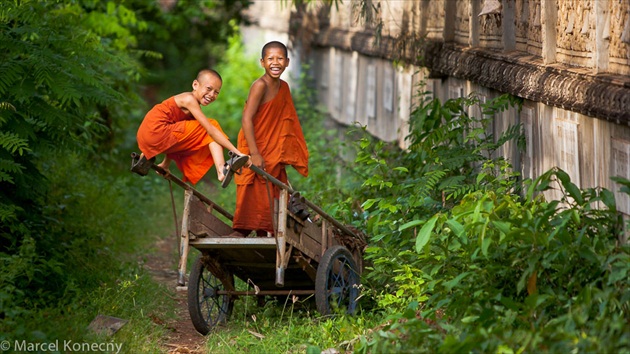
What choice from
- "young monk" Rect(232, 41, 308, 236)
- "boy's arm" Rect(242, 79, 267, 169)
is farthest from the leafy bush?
"boy's arm" Rect(242, 79, 267, 169)

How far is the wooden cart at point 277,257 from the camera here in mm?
6875

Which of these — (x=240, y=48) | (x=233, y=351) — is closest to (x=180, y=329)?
(x=233, y=351)

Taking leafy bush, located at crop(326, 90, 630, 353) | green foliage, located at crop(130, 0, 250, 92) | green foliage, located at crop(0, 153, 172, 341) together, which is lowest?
green foliage, located at crop(0, 153, 172, 341)

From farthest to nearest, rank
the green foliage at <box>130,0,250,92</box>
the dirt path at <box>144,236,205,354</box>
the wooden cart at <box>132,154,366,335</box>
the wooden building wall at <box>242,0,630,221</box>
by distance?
the green foliage at <box>130,0,250,92</box>, the dirt path at <box>144,236,205,354</box>, the wooden cart at <box>132,154,366,335</box>, the wooden building wall at <box>242,0,630,221</box>

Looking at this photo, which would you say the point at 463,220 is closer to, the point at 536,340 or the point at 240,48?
the point at 536,340

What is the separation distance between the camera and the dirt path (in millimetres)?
7309

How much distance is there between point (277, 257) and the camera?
6.82 metres

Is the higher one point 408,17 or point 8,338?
point 408,17

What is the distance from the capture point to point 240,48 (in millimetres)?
26219

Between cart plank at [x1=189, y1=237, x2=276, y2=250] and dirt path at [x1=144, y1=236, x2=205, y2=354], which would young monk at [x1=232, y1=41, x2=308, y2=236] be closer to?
cart plank at [x1=189, y1=237, x2=276, y2=250]

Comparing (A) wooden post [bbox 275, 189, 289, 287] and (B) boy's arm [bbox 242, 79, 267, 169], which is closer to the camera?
(A) wooden post [bbox 275, 189, 289, 287]

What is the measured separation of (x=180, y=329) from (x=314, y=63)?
36.3ft

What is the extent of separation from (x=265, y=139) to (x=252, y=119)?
0.62ft

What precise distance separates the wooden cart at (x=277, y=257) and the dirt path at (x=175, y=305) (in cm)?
16
